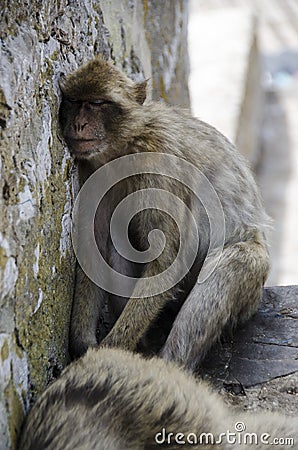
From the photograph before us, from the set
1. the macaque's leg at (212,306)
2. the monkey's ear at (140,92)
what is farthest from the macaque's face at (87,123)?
the macaque's leg at (212,306)

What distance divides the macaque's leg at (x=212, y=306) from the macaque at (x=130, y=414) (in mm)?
672

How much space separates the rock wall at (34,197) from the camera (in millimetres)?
2396

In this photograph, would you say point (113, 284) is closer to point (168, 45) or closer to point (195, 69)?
point (168, 45)

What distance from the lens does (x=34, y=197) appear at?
8.95ft

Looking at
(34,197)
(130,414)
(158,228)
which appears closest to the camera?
(130,414)

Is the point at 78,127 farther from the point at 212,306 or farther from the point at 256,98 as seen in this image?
the point at 256,98

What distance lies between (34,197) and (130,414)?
3.08ft

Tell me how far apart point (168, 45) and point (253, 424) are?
4.11 metres

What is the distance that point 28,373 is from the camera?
257cm

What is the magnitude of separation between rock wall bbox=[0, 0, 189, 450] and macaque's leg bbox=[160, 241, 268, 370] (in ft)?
1.69

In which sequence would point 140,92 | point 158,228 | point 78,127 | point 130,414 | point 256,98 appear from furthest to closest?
point 256,98 < point 140,92 < point 158,228 < point 78,127 < point 130,414

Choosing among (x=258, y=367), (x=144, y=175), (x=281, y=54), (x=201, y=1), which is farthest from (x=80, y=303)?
(x=281, y=54)

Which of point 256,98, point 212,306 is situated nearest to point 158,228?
point 212,306

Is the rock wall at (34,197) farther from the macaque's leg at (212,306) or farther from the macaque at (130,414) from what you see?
the macaque's leg at (212,306)
